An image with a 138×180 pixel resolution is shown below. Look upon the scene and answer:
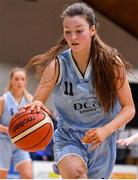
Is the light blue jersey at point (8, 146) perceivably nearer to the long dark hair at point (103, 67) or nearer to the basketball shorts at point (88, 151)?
the basketball shorts at point (88, 151)

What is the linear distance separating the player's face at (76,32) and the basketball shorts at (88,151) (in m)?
0.39

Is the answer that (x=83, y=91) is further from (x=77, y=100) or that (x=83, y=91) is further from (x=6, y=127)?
(x=6, y=127)

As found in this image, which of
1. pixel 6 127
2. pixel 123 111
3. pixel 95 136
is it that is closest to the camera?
pixel 95 136

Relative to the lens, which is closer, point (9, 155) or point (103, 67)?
point (103, 67)

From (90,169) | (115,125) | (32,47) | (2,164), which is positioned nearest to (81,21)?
(115,125)

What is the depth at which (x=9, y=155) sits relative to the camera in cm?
408

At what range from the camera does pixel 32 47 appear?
6973 millimetres

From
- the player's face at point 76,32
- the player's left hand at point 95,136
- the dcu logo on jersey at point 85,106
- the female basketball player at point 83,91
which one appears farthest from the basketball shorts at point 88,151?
the player's face at point 76,32

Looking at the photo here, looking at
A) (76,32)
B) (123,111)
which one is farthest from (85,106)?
(76,32)

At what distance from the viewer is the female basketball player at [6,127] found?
4.02m

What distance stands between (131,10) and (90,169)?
492cm

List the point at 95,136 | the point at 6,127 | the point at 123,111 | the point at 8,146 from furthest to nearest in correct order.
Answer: the point at 8,146 → the point at 6,127 → the point at 123,111 → the point at 95,136

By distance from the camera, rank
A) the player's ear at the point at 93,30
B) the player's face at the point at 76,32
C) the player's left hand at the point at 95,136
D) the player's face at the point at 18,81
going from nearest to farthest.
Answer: the player's left hand at the point at 95,136, the player's face at the point at 76,32, the player's ear at the point at 93,30, the player's face at the point at 18,81

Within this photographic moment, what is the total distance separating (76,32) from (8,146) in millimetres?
2023
